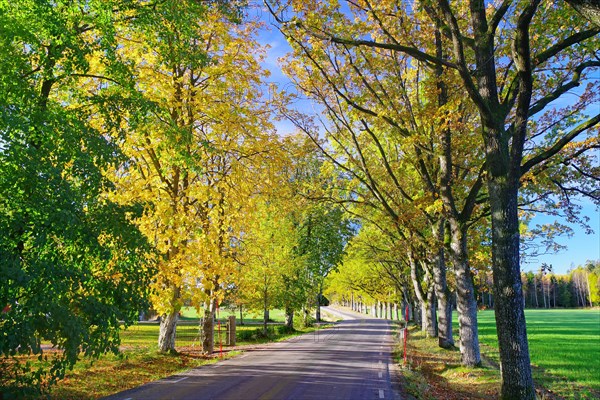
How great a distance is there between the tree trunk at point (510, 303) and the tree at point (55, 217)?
6774 millimetres

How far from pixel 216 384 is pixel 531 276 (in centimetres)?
15037

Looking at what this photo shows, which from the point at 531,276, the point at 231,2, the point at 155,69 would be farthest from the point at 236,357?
the point at 531,276

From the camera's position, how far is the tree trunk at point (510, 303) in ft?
26.7

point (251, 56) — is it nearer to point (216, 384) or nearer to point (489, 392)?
point (216, 384)

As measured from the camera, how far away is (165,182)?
Answer: 1591cm

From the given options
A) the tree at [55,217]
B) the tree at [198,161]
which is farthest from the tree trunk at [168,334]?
the tree at [55,217]

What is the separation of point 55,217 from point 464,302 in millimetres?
12591

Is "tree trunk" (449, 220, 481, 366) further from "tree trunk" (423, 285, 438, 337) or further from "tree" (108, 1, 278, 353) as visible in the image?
"tree trunk" (423, 285, 438, 337)

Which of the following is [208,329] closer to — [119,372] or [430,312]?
[119,372]

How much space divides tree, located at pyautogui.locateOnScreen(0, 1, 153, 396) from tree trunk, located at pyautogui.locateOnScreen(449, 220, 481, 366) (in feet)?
32.4

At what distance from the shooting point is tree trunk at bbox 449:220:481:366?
47.1ft

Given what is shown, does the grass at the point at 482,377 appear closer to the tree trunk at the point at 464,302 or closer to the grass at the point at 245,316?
the tree trunk at the point at 464,302

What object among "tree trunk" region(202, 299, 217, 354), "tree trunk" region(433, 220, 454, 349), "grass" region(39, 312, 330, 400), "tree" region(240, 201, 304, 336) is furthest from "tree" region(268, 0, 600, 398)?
"tree" region(240, 201, 304, 336)

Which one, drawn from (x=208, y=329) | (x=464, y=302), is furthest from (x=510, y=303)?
(x=208, y=329)
